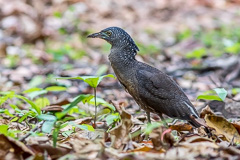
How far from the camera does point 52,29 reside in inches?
439

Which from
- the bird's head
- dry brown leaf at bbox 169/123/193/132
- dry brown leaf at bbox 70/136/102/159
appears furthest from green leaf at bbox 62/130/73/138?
the bird's head

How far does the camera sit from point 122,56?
421 cm

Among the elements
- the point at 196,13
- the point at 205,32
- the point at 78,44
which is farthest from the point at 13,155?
the point at 196,13

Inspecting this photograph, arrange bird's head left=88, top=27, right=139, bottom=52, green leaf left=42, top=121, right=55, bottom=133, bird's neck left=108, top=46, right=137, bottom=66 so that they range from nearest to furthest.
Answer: green leaf left=42, top=121, right=55, bottom=133
bird's neck left=108, top=46, right=137, bottom=66
bird's head left=88, top=27, right=139, bottom=52

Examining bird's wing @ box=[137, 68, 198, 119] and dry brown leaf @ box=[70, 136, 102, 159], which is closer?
dry brown leaf @ box=[70, 136, 102, 159]

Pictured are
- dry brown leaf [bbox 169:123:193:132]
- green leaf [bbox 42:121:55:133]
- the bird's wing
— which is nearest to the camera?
green leaf [bbox 42:121:55:133]

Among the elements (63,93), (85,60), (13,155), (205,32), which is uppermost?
(205,32)

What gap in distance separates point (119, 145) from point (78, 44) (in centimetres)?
721

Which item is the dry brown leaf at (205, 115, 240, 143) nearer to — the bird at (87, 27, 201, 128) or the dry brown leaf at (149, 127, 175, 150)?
the bird at (87, 27, 201, 128)

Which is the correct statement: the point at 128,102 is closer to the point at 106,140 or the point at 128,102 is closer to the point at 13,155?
the point at 106,140

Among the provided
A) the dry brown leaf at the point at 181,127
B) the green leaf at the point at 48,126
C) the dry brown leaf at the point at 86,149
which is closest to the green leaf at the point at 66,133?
the green leaf at the point at 48,126

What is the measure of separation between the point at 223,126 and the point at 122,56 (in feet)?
3.43

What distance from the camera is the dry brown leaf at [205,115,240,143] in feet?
12.1

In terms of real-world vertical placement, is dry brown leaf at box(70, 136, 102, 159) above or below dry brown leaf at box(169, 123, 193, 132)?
below
